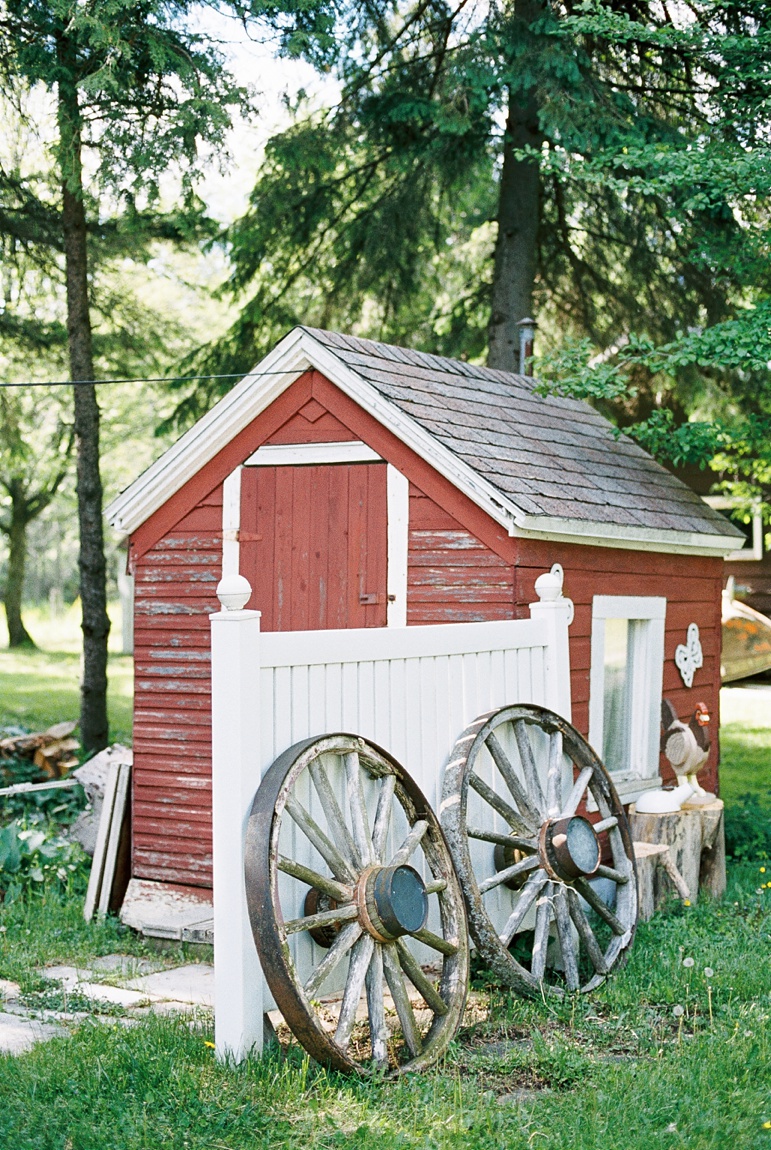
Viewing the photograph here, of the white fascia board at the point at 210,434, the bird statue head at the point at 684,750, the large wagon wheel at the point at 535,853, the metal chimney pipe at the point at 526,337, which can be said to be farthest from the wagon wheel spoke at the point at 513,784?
the metal chimney pipe at the point at 526,337

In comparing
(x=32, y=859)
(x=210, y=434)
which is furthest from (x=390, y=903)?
(x=32, y=859)

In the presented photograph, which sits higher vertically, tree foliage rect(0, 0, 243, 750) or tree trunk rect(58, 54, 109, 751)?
tree foliage rect(0, 0, 243, 750)

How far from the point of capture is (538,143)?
490 inches

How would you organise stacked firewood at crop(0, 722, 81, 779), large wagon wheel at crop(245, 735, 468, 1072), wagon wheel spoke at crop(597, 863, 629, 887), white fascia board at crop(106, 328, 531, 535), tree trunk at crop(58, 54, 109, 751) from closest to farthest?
1. large wagon wheel at crop(245, 735, 468, 1072)
2. wagon wheel spoke at crop(597, 863, 629, 887)
3. white fascia board at crop(106, 328, 531, 535)
4. tree trunk at crop(58, 54, 109, 751)
5. stacked firewood at crop(0, 722, 81, 779)

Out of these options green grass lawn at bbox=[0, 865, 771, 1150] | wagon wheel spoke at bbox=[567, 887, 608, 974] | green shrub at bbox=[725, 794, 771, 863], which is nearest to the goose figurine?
green shrub at bbox=[725, 794, 771, 863]

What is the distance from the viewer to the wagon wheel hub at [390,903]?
15.5ft

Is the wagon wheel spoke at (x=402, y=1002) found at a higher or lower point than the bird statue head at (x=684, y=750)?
lower

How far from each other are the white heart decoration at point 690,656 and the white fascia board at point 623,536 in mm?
613

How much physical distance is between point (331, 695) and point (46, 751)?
→ 6900 millimetres

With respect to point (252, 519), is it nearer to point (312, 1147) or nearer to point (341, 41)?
point (312, 1147)

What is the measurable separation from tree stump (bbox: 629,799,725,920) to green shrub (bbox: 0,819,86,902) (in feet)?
13.0

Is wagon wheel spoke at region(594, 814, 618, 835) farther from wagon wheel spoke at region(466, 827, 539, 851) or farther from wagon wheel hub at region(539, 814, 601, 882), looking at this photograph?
wagon wheel spoke at region(466, 827, 539, 851)

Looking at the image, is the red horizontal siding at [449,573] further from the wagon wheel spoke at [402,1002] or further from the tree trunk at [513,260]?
the tree trunk at [513,260]

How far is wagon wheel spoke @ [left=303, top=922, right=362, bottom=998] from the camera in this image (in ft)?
14.9
